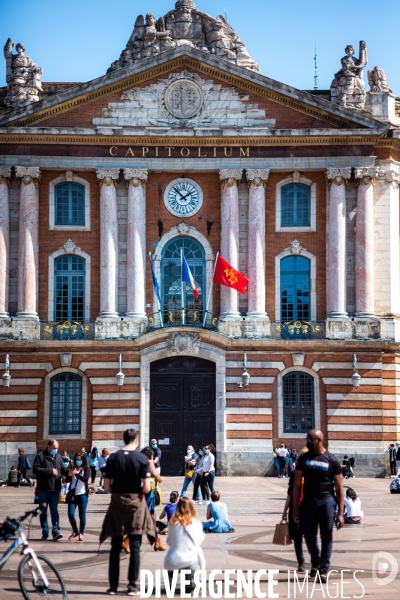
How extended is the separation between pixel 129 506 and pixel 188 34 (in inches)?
1671

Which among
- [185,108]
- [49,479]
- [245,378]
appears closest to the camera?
[49,479]

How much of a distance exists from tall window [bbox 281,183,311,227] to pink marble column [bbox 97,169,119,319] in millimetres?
7683

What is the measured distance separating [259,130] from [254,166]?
161 cm

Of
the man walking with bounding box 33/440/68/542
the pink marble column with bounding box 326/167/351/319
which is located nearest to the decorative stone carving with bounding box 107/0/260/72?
the pink marble column with bounding box 326/167/351/319

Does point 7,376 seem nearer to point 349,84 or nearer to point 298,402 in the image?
point 298,402

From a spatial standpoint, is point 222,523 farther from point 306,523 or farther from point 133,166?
point 133,166

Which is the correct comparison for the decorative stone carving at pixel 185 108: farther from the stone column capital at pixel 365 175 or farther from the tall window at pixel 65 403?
the tall window at pixel 65 403

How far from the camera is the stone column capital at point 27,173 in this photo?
48531 mm

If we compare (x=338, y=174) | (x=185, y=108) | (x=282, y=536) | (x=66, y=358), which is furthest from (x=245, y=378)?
(x=282, y=536)

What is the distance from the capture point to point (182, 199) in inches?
1956

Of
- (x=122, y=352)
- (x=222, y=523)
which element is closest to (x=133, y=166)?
(x=122, y=352)

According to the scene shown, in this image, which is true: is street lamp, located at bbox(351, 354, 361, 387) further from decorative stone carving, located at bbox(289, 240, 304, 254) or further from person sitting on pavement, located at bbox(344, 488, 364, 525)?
person sitting on pavement, located at bbox(344, 488, 364, 525)

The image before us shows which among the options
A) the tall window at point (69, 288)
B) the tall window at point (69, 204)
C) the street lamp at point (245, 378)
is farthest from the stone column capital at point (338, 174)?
the tall window at point (69, 288)

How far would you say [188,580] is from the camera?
17.2m
